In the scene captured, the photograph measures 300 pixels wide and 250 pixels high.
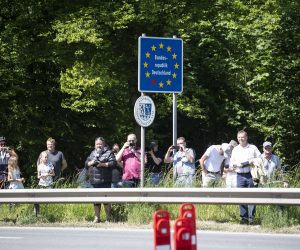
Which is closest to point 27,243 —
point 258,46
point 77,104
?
point 77,104

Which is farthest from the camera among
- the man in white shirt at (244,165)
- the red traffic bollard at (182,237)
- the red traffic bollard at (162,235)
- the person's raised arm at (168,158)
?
the person's raised arm at (168,158)

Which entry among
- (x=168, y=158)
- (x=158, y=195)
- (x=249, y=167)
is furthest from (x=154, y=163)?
(x=249, y=167)

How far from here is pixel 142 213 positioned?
675 inches

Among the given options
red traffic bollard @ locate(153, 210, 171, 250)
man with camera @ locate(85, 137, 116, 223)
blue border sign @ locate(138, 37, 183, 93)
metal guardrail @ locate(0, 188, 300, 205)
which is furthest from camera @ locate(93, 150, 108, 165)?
red traffic bollard @ locate(153, 210, 171, 250)

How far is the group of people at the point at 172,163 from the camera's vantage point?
16.6 meters

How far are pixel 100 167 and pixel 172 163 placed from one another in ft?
9.03

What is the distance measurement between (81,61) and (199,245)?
2192 centimetres

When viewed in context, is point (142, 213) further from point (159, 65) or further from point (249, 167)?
point (159, 65)

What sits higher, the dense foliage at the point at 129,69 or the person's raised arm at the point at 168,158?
the dense foliage at the point at 129,69

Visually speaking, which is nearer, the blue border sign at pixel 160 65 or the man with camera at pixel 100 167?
the man with camera at pixel 100 167

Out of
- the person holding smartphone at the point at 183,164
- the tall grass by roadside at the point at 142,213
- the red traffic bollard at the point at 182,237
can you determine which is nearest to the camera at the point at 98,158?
the tall grass by roadside at the point at 142,213

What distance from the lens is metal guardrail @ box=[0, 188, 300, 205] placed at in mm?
15586

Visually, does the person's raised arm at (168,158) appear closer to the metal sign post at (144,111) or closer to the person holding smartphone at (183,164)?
the person holding smartphone at (183,164)

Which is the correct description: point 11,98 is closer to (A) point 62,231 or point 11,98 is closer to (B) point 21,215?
(B) point 21,215
